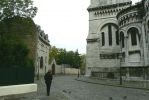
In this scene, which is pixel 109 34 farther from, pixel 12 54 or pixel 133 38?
pixel 12 54

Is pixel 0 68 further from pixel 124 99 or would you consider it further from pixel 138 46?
pixel 138 46

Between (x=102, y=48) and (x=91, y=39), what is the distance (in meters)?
2.98

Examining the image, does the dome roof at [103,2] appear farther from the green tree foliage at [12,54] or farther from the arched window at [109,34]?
the green tree foliage at [12,54]

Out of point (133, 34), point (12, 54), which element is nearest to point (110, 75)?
point (133, 34)

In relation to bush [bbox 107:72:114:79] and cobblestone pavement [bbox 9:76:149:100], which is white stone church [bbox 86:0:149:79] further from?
cobblestone pavement [bbox 9:76:149:100]

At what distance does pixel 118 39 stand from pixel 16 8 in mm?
21499

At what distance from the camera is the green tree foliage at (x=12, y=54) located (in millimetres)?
16078

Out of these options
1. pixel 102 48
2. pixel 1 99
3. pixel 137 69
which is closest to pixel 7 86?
pixel 1 99

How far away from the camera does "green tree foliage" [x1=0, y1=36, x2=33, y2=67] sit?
16078mm

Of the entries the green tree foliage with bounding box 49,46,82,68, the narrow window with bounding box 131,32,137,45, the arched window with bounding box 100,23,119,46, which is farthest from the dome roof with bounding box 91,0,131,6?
the green tree foliage with bounding box 49,46,82,68

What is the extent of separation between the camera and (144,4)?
33438 millimetres

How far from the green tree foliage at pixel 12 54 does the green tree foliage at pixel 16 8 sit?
Result: 1051cm

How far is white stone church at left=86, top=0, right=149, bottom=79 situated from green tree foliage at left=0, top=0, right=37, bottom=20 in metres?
14.5

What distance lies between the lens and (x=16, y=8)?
28.4m
